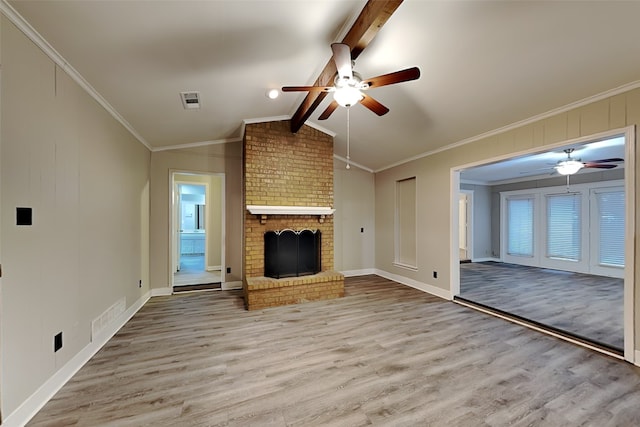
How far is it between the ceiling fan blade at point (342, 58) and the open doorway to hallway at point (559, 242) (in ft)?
8.51

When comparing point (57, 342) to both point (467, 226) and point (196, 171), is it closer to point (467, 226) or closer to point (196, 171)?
point (196, 171)

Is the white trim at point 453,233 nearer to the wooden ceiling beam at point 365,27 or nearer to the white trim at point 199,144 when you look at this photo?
Result: the wooden ceiling beam at point 365,27

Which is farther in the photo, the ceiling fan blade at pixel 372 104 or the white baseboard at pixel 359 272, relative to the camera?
the white baseboard at pixel 359 272

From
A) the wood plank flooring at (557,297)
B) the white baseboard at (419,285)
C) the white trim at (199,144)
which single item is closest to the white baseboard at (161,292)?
the white trim at (199,144)

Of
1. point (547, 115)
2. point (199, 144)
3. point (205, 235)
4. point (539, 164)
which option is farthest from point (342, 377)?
point (539, 164)

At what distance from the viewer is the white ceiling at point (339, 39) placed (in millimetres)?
1812

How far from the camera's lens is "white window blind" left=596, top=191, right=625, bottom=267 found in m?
5.62

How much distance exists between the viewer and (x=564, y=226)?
21.6ft

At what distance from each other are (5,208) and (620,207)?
932 cm

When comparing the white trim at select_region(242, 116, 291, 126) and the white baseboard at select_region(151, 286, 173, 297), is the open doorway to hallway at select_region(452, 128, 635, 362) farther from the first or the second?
the white baseboard at select_region(151, 286, 173, 297)

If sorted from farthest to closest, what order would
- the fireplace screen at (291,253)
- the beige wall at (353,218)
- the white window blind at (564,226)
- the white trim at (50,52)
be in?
the white window blind at (564,226) < the beige wall at (353,218) < the fireplace screen at (291,253) < the white trim at (50,52)

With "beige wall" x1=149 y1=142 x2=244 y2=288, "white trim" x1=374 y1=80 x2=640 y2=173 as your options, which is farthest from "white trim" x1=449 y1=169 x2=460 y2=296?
"beige wall" x1=149 y1=142 x2=244 y2=288

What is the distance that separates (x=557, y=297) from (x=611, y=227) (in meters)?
3.11

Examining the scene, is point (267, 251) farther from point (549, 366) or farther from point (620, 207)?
point (620, 207)
